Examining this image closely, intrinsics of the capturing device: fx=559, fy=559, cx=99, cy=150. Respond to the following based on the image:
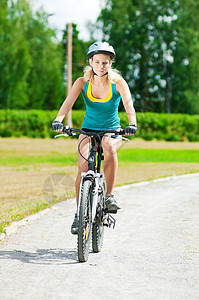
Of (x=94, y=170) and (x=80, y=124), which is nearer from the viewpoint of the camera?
(x=94, y=170)

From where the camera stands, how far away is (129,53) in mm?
57469

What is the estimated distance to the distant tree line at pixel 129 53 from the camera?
180 feet

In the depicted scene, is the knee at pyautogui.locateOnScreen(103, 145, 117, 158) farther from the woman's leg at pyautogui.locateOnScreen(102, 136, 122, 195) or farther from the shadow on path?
the shadow on path

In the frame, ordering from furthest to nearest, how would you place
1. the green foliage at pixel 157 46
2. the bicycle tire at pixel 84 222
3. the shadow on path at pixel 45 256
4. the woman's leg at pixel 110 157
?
the green foliage at pixel 157 46, the woman's leg at pixel 110 157, the shadow on path at pixel 45 256, the bicycle tire at pixel 84 222

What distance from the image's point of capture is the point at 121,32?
57.4 meters

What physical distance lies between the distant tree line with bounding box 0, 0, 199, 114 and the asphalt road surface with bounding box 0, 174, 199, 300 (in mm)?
47135

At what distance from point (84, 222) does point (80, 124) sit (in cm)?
3250

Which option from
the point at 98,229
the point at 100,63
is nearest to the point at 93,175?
the point at 98,229

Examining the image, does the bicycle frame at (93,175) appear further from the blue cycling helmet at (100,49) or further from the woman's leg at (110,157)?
the blue cycling helmet at (100,49)

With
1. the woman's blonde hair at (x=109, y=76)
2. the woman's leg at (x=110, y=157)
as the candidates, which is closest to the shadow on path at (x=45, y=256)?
the woman's leg at (x=110, y=157)

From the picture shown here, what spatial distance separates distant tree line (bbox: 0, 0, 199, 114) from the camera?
180 ft

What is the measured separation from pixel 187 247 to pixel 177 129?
121 ft

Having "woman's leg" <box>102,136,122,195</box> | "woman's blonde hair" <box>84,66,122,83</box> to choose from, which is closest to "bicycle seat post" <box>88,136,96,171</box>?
"woman's leg" <box>102,136,122,195</box>

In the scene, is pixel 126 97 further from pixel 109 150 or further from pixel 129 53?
pixel 129 53
